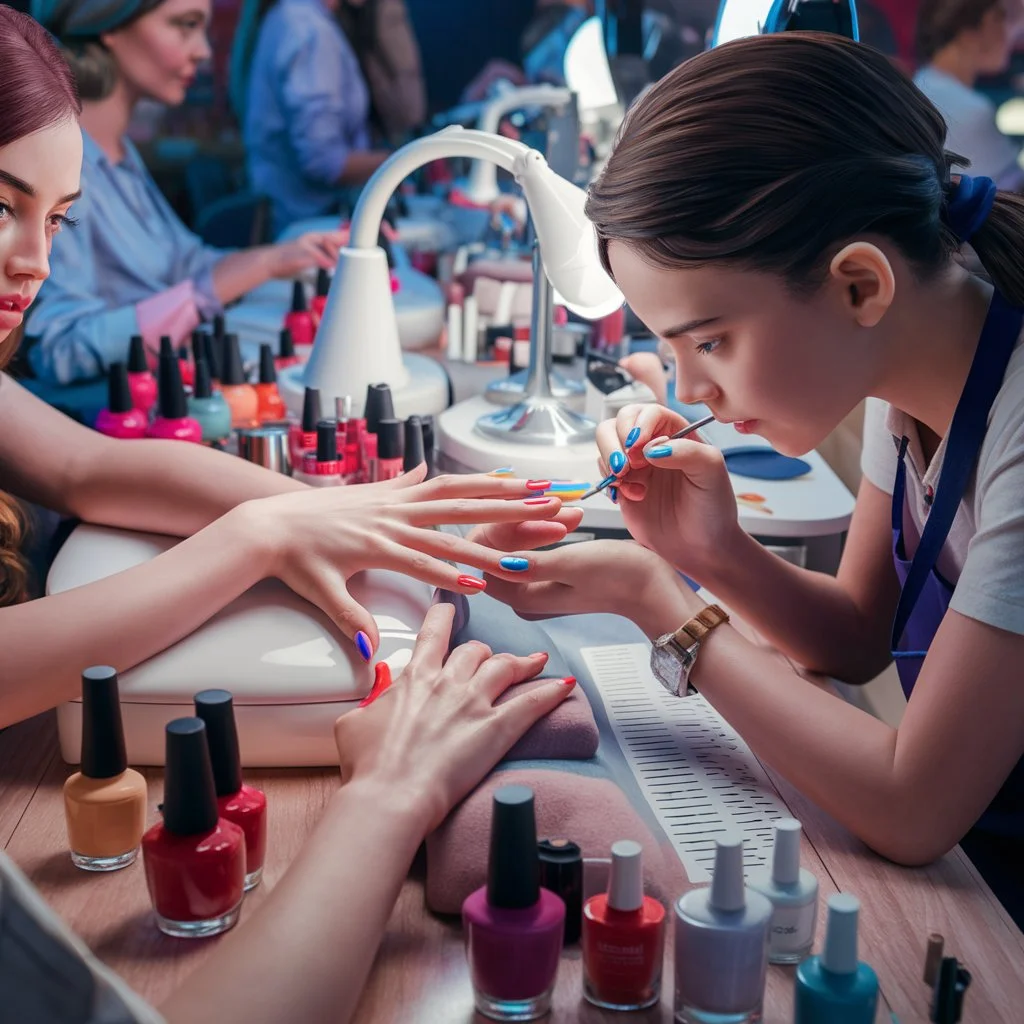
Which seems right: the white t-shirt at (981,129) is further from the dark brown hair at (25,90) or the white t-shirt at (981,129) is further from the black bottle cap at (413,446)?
the dark brown hair at (25,90)

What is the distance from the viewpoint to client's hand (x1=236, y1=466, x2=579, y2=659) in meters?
0.92

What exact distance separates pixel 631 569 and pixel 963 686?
0.30 m

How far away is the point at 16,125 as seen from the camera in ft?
2.85

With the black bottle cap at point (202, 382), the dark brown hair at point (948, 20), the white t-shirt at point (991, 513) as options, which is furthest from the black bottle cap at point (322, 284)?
the dark brown hair at point (948, 20)

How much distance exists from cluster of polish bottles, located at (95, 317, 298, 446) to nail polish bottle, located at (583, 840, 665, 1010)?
34.6 inches

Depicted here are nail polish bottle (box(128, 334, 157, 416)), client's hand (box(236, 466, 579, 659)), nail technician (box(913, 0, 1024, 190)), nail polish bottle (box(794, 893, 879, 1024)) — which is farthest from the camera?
nail technician (box(913, 0, 1024, 190))

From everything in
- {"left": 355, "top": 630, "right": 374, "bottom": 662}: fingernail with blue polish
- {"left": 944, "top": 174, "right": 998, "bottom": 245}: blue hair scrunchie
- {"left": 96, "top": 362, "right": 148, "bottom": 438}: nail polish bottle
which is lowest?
{"left": 96, "top": 362, "right": 148, "bottom": 438}: nail polish bottle

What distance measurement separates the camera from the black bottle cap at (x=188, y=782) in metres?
0.64

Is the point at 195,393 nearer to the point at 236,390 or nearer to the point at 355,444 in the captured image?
the point at 236,390

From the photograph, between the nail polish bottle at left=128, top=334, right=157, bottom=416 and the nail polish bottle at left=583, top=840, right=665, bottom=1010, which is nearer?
the nail polish bottle at left=583, top=840, right=665, bottom=1010

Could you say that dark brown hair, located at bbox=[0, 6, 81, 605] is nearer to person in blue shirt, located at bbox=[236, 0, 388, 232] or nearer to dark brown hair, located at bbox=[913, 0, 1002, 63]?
person in blue shirt, located at bbox=[236, 0, 388, 232]

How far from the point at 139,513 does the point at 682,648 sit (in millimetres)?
536

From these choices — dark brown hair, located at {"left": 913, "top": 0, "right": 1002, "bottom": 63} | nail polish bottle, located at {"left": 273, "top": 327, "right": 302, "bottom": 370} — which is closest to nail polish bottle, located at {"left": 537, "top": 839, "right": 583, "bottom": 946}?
nail polish bottle, located at {"left": 273, "top": 327, "right": 302, "bottom": 370}

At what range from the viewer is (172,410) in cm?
133
